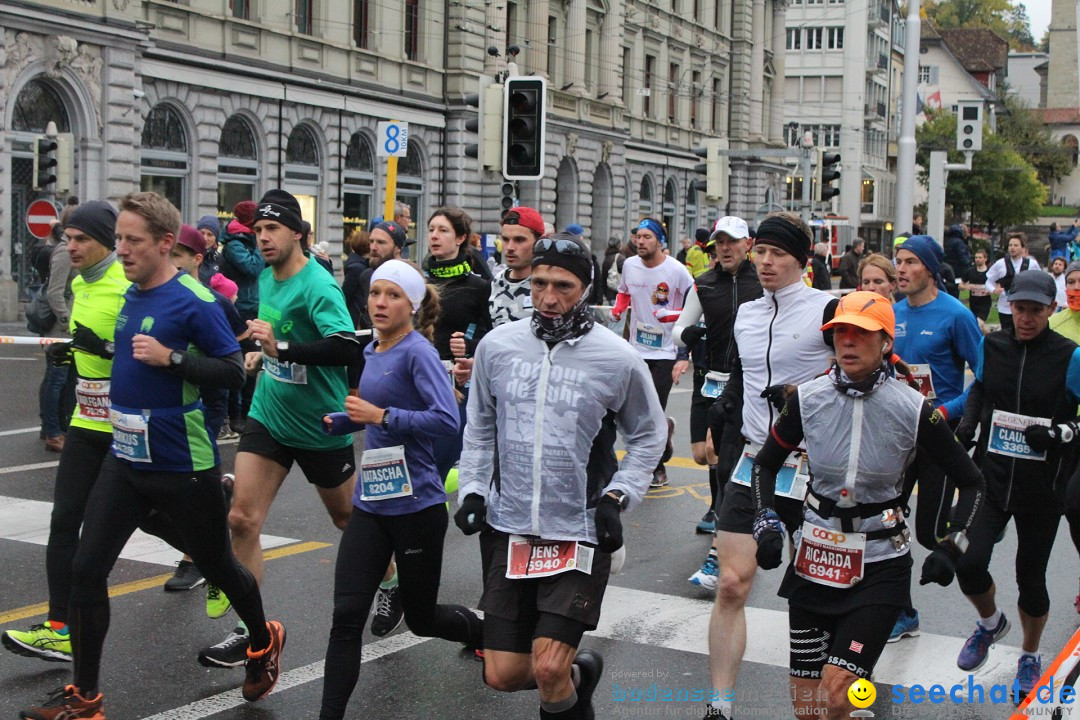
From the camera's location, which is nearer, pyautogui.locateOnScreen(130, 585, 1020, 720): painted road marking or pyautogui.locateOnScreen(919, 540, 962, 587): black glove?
pyautogui.locateOnScreen(919, 540, 962, 587): black glove

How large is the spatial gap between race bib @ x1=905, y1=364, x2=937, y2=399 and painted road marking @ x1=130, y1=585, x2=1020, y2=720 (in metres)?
1.23

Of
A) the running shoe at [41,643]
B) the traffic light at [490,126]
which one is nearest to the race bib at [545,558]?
the running shoe at [41,643]

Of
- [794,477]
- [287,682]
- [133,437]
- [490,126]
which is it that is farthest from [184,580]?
[490,126]

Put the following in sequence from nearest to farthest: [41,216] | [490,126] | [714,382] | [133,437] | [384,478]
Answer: [384,478] → [133,437] → [714,382] → [490,126] → [41,216]

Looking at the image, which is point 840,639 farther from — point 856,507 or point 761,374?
point 761,374

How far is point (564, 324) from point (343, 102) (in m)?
32.4

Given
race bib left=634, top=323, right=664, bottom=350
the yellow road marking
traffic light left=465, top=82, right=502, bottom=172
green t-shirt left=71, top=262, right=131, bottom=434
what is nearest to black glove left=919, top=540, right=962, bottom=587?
green t-shirt left=71, top=262, right=131, bottom=434

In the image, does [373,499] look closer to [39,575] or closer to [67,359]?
[67,359]

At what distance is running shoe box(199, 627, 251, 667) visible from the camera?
600 centimetres

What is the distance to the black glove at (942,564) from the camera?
453 cm

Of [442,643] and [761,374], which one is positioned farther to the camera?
[442,643]

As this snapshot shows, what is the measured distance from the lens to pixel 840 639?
4.54 meters

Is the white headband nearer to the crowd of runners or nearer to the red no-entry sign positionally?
the crowd of runners

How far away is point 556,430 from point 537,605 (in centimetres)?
58
